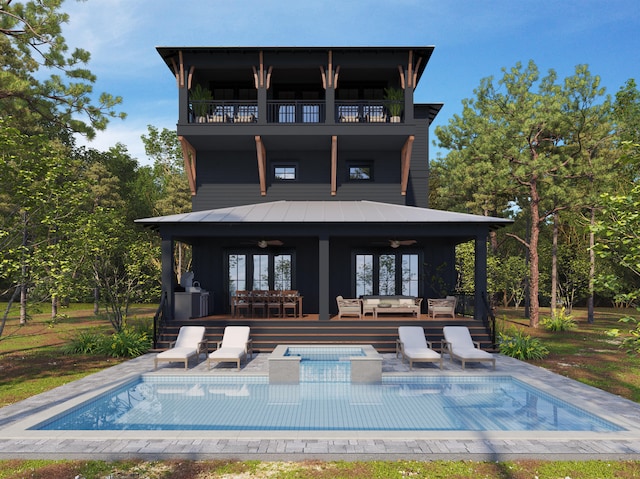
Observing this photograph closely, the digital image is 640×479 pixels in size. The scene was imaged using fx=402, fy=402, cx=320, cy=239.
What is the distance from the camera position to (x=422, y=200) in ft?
57.3

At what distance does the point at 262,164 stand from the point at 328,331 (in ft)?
24.0

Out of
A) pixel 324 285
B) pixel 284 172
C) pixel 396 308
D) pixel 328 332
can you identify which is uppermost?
pixel 284 172

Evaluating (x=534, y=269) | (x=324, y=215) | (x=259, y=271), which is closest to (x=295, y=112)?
(x=324, y=215)

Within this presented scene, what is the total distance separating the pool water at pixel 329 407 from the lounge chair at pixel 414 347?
0.78 m

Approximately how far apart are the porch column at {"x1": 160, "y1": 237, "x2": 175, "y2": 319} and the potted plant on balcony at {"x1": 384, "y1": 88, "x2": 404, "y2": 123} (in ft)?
31.1

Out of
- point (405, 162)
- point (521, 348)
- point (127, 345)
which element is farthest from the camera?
point (405, 162)

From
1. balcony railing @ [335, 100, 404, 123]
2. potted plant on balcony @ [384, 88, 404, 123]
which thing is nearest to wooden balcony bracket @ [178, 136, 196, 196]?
balcony railing @ [335, 100, 404, 123]

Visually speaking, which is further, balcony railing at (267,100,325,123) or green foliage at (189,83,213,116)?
balcony railing at (267,100,325,123)

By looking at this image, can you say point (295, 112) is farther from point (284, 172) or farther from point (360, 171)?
point (360, 171)

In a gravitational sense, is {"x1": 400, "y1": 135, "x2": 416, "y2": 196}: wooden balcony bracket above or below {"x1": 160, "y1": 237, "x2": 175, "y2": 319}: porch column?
above

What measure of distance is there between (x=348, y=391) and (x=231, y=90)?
534 inches

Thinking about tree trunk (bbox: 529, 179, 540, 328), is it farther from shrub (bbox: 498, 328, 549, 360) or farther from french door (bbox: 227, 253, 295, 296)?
french door (bbox: 227, 253, 295, 296)

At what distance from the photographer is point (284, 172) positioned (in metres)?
16.9

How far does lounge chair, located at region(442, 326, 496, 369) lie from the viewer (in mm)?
10008
